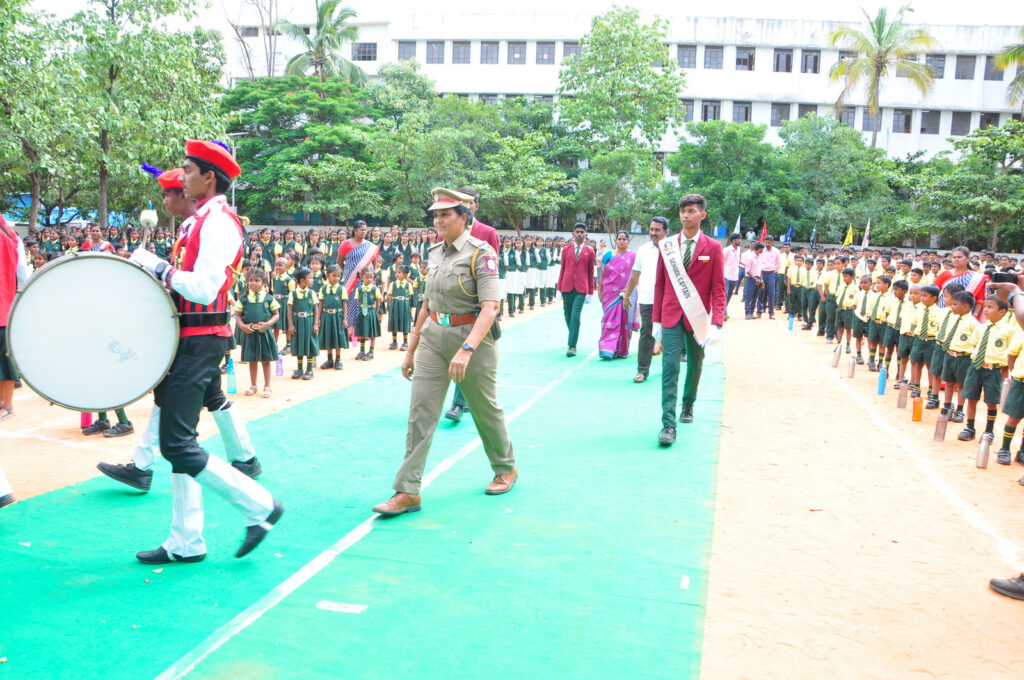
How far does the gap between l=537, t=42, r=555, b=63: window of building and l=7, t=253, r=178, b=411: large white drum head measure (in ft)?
137

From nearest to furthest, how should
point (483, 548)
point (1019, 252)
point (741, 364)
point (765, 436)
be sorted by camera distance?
point (483, 548) < point (765, 436) < point (741, 364) < point (1019, 252)

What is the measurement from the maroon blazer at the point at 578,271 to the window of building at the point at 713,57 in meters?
34.2

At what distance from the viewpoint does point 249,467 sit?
5.62m

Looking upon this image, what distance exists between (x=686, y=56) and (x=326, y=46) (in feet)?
61.6

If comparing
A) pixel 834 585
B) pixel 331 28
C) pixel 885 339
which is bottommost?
pixel 834 585

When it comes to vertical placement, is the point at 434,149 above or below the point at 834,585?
above

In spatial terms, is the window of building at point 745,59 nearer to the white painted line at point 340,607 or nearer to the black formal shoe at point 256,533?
the black formal shoe at point 256,533

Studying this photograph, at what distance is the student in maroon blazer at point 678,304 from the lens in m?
7.10

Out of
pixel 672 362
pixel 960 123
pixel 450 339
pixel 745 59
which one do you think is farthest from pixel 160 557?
pixel 960 123

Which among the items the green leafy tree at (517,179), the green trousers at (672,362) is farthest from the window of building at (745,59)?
the green trousers at (672,362)

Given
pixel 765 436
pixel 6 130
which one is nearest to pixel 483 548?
pixel 765 436

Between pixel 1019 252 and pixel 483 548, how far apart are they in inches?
1377

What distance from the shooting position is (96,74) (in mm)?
17750

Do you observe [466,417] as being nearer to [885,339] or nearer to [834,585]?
[834,585]
